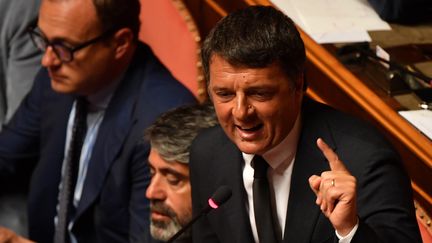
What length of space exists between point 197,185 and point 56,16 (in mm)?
560

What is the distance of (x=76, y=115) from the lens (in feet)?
5.26

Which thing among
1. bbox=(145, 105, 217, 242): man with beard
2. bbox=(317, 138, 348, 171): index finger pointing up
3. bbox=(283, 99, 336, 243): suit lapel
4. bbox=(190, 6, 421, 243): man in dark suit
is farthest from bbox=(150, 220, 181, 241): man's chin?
bbox=(317, 138, 348, 171): index finger pointing up

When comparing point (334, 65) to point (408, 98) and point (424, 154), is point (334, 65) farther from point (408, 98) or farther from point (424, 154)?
point (424, 154)

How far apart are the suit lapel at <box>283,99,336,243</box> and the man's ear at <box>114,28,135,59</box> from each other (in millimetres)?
581

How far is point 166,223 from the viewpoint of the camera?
52.5 inches

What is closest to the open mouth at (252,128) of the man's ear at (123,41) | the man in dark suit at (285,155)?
the man in dark suit at (285,155)

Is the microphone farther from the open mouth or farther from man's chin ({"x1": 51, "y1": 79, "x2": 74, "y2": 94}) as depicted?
man's chin ({"x1": 51, "y1": 79, "x2": 74, "y2": 94})

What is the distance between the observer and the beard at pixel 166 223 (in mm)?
1326

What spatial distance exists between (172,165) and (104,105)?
0.33m

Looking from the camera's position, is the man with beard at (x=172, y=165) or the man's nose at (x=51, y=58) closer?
the man with beard at (x=172, y=165)

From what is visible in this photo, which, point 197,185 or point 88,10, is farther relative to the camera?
point 88,10

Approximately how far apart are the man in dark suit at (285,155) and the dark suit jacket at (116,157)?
419 mm

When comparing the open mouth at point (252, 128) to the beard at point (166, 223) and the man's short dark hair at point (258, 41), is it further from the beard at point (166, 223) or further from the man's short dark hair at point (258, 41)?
the beard at point (166, 223)

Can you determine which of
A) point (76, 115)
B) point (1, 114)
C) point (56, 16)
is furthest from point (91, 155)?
point (1, 114)
